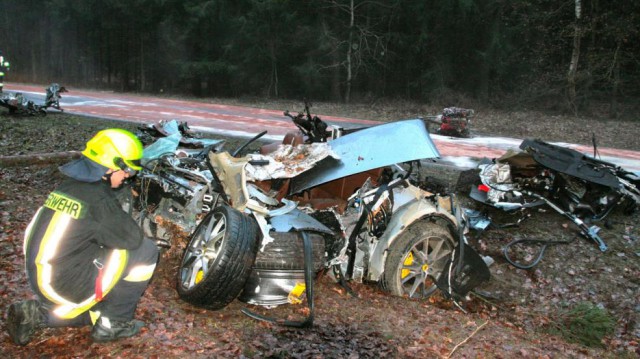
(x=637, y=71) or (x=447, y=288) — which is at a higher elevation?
(x=637, y=71)

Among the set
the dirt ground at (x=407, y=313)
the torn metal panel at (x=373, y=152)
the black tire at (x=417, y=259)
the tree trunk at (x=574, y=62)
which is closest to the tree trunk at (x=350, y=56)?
the tree trunk at (x=574, y=62)

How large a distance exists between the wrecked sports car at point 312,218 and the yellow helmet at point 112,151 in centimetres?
103

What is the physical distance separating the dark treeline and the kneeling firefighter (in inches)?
935

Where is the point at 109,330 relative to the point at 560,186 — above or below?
below

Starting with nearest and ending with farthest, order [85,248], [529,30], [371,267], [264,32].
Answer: [85,248]
[371,267]
[529,30]
[264,32]

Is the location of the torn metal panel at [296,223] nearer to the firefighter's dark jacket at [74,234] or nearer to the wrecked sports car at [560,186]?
the firefighter's dark jacket at [74,234]

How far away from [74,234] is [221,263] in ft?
3.56

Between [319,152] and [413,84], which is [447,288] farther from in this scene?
[413,84]

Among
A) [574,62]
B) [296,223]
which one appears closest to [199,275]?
[296,223]

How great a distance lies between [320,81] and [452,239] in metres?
23.7

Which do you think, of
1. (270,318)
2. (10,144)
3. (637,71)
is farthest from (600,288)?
(637,71)

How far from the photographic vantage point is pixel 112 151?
3219 mm

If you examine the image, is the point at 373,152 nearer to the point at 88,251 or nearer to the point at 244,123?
the point at 88,251

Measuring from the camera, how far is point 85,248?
10.8ft
